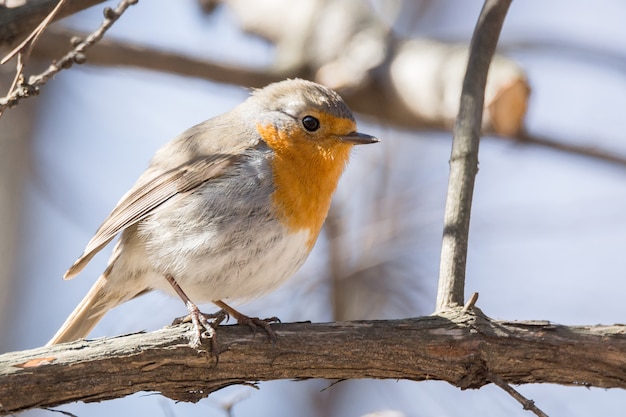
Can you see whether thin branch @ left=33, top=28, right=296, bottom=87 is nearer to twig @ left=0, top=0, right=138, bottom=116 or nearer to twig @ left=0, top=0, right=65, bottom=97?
twig @ left=0, top=0, right=138, bottom=116

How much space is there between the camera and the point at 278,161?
13.6 ft

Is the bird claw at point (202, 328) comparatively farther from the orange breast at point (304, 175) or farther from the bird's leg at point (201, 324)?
the orange breast at point (304, 175)

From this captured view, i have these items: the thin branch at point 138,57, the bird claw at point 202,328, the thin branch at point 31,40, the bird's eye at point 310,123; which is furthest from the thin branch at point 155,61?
the bird claw at point 202,328

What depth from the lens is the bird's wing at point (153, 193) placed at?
4129mm

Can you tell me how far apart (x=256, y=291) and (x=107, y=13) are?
57.9 inches

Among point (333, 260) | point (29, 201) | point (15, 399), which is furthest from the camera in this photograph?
point (29, 201)

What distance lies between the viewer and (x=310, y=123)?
4.34 metres

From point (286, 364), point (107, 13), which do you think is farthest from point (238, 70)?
point (286, 364)

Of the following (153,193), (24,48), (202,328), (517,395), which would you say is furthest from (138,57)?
(517,395)

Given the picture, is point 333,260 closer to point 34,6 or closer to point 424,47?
point 424,47

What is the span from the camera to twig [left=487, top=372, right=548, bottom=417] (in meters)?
3.10

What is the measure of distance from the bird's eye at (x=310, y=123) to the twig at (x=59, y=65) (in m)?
1.24

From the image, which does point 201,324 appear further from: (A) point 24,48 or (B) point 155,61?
(B) point 155,61

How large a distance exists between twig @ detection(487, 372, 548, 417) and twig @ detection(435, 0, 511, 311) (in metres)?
0.33
